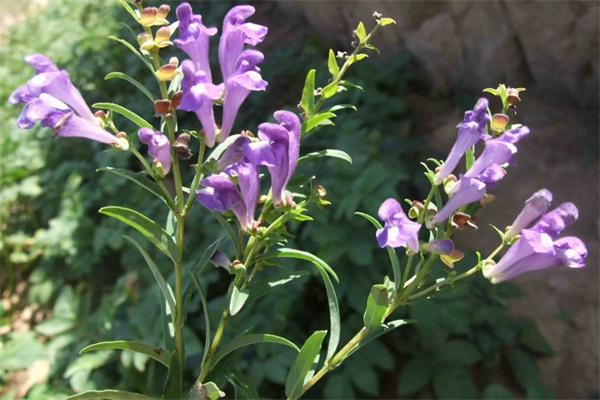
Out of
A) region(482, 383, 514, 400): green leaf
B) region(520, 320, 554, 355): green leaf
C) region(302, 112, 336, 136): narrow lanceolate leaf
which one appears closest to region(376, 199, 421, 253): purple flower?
region(302, 112, 336, 136): narrow lanceolate leaf

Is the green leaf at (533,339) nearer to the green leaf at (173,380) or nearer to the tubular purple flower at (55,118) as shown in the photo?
the green leaf at (173,380)

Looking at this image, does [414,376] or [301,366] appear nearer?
[301,366]

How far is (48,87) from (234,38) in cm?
22

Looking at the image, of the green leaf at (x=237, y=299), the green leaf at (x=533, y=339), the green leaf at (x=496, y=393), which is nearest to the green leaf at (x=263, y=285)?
the green leaf at (x=237, y=299)

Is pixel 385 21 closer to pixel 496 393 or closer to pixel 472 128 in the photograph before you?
pixel 472 128

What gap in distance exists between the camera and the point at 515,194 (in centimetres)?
235

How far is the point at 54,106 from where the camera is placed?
2.32ft

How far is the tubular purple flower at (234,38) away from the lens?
0.76 meters

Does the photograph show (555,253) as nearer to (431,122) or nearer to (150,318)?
(150,318)

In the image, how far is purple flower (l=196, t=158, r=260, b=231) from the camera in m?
0.69

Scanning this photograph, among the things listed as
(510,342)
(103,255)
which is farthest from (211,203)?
(103,255)

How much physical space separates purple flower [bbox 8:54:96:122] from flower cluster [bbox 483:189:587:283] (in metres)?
0.51

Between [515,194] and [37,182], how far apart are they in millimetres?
1984

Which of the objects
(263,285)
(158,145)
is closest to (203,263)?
(263,285)
